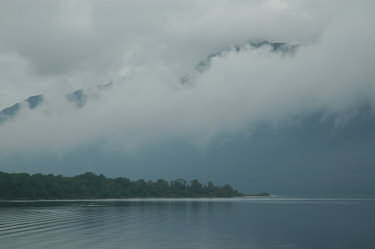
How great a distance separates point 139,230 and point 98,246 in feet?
50.2

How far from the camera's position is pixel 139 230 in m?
55.8

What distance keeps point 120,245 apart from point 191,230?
16937 millimetres

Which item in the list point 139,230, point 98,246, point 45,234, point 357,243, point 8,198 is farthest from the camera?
point 8,198

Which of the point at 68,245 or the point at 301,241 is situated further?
the point at 301,241

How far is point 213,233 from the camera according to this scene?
52.8 metres

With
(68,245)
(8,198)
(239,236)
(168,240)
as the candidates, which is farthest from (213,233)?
(8,198)

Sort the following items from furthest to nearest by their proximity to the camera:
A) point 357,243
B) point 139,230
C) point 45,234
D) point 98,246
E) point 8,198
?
point 8,198, point 139,230, point 45,234, point 357,243, point 98,246

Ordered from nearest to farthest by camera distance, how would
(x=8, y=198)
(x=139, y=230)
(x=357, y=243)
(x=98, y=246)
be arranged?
(x=98, y=246) < (x=357, y=243) < (x=139, y=230) < (x=8, y=198)

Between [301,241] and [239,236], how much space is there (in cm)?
772

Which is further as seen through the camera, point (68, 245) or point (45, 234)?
point (45, 234)

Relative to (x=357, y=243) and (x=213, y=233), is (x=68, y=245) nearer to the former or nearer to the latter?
(x=213, y=233)

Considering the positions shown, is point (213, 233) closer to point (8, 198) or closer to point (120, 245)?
point (120, 245)

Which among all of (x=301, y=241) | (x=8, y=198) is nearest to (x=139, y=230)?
(x=301, y=241)

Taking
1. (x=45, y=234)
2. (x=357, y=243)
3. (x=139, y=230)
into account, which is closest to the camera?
(x=357, y=243)
